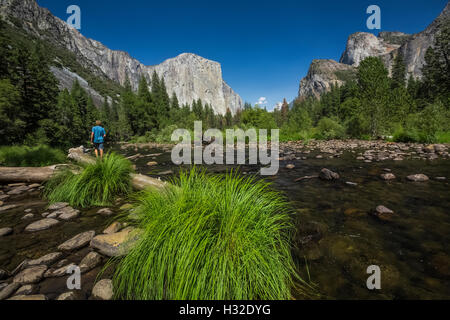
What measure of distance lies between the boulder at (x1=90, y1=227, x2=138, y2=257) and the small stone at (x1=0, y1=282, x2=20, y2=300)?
0.69 m

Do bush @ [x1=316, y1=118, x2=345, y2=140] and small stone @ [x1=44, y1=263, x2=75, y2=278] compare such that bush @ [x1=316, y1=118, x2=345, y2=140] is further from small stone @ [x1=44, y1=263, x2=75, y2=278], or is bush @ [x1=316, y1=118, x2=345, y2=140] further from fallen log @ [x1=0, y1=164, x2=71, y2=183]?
small stone @ [x1=44, y1=263, x2=75, y2=278]

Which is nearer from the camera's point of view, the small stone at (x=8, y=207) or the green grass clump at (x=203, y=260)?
the green grass clump at (x=203, y=260)

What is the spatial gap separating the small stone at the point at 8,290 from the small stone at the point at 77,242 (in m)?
0.64

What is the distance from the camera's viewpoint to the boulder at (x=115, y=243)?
211 centimetres

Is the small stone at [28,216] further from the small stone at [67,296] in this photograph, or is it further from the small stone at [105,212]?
the small stone at [67,296]

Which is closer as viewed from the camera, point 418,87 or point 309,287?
point 309,287

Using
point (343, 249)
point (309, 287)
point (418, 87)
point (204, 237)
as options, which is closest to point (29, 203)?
point (204, 237)

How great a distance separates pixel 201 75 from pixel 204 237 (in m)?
209

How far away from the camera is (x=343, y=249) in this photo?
7.93 ft

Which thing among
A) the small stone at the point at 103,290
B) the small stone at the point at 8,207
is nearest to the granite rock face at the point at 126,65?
the small stone at the point at 8,207

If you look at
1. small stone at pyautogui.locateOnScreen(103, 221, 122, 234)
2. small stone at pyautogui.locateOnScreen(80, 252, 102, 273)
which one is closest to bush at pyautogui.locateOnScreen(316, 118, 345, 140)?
small stone at pyautogui.locateOnScreen(103, 221, 122, 234)

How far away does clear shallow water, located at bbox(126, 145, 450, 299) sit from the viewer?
71.9 inches

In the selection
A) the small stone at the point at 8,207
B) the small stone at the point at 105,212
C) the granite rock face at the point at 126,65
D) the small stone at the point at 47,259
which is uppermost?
the granite rock face at the point at 126,65
